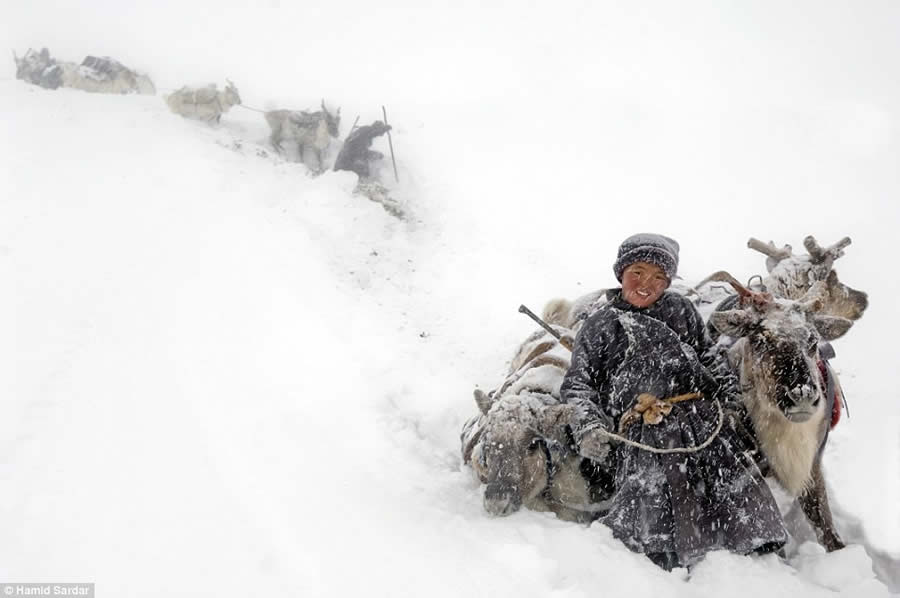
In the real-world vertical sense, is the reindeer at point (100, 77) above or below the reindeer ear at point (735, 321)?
below

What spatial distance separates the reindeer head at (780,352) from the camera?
115 inches

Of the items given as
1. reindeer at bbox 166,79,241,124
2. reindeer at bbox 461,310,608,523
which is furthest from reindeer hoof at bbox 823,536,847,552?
reindeer at bbox 166,79,241,124

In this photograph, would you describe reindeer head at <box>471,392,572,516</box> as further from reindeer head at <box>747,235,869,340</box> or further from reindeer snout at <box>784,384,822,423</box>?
reindeer head at <box>747,235,869,340</box>

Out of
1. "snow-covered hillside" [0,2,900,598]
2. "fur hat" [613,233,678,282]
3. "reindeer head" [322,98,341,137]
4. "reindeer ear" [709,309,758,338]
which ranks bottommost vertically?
"snow-covered hillside" [0,2,900,598]

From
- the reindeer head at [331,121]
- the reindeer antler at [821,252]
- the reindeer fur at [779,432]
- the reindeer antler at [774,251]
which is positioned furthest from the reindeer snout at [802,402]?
the reindeer head at [331,121]

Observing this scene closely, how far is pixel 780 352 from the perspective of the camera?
305 centimetres

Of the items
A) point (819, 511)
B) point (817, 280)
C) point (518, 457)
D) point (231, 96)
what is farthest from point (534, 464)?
point (231, 96)

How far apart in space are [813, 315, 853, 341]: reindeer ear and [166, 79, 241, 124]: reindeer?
18583 millimetres

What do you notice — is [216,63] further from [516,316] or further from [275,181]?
[516,316]

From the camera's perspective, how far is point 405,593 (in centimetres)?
283

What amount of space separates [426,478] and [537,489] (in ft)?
3.75

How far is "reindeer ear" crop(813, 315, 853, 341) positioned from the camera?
3.26m

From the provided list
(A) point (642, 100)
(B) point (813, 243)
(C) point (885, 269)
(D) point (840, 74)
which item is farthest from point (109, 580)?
(D) point (840, 74)

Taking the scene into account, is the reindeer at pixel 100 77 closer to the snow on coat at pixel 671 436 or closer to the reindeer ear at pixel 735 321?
the snow on coat at pixel 671 436
